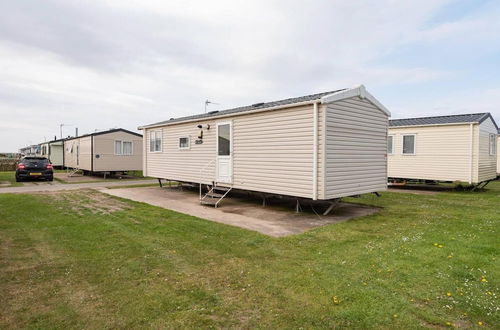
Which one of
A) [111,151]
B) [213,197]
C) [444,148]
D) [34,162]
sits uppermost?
[444,148]

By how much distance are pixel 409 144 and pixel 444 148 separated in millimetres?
1567

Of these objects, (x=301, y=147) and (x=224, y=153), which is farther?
(x=224, y=153)

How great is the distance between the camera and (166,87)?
2070 centimetres

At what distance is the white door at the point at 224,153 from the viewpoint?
1047 cm

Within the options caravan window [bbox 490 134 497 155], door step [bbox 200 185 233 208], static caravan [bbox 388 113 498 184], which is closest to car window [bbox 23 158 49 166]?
door step [bbox 200 185 233 208]

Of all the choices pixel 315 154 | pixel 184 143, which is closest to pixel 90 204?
pixel 184 143

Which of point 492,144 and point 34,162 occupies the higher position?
point 492,144

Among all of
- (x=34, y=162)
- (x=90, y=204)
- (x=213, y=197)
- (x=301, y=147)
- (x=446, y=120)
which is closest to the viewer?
(x=301, y=147)

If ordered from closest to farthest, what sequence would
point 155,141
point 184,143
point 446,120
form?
point 184,143 < point 446,120 < point 155,141

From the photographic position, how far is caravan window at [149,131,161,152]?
48.3 ft

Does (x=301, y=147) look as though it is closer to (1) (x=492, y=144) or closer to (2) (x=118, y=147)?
(1) (x=492, y=144)

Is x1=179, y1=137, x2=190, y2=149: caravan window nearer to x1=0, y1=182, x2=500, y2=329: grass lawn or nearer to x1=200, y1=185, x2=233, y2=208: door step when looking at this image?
x1=200, y1=185, x2=233, y2=208: door step

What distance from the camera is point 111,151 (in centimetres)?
2041

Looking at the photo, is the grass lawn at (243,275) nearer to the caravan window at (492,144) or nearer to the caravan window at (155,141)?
the caravan window at (155,141)
